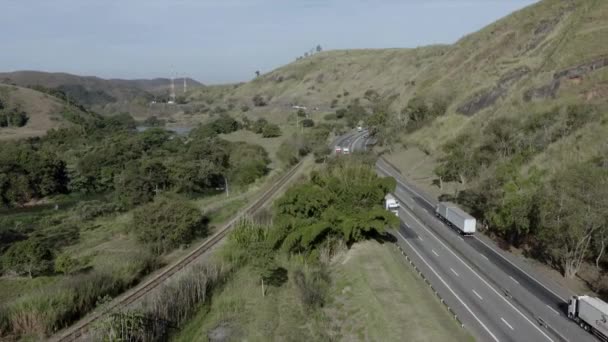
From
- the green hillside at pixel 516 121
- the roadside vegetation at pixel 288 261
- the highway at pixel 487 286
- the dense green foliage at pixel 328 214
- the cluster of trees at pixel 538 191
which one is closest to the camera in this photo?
the highway at pixel 487 286

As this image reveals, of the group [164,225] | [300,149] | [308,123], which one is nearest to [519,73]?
[300,149]

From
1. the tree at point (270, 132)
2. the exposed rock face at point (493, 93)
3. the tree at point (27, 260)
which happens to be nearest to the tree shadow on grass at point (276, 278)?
the tree at point (27, 260)

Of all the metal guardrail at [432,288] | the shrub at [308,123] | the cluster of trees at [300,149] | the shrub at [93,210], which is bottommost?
the shrub at [93,210]

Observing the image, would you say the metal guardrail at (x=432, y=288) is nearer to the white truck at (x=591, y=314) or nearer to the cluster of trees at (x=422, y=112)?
the white truck at (x=591, y=314)

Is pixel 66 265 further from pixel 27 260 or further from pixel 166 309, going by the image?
pixel 166 309

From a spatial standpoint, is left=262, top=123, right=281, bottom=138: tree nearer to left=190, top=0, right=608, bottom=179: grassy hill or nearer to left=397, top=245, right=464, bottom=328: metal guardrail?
left=190, top=0, right=608, bottom=179: grassy hill

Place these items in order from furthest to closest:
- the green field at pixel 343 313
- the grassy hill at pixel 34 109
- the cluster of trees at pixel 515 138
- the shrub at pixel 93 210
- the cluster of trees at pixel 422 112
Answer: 1. the grassy hill at pixel 34 109
2. the cluster of trees at pixel 422 112
3. the shrub at pixel 93 210
4. the cluster of trees at pixel 515 138
5. the green field at pixel 343 313

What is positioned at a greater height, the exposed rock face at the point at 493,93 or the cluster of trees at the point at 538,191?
the exposed rock face at the point at 493,93
